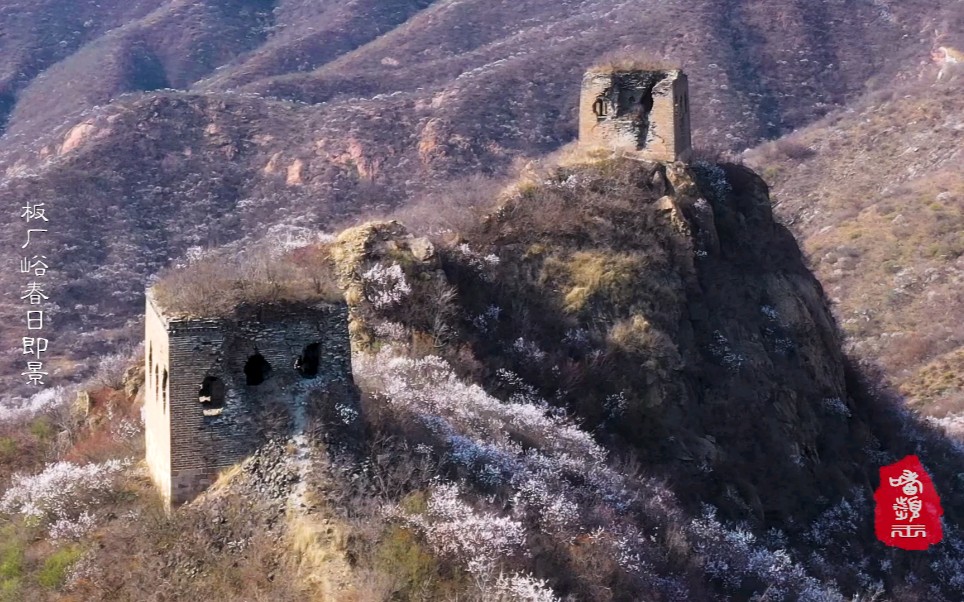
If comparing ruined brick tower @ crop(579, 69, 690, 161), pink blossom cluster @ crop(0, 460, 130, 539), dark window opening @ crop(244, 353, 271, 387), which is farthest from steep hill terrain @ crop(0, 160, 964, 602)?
ruined brick tower @ crop(579, 69, 690, 161)

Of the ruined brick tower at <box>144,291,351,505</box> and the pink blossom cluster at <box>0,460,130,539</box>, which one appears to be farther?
the pink blossom cluster at <box>0,460,130,539</box>

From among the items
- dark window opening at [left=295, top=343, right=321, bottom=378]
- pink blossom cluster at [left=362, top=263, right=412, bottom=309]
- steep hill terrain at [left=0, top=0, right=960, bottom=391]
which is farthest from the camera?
steep hill terrain at [left=0, top=0, right=960, bottom=391]

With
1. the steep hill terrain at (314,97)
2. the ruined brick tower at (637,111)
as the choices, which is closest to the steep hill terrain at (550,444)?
the ruined brick tower at (637,111)

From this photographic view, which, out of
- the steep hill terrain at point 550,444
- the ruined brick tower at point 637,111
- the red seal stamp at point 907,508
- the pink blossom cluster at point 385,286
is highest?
the ruined brick tower at point 637,111

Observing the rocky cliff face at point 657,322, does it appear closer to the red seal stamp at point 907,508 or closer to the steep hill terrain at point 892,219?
the red seal stamp at point 907,508

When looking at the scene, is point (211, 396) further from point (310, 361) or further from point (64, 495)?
point (64, 495)

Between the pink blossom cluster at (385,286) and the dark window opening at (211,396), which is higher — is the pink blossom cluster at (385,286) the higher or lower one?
the higher one

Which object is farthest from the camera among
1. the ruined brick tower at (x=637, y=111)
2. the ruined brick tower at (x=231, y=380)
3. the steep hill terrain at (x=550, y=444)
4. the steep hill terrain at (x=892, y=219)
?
A: the steep hill terrain at (x=892, y=219)

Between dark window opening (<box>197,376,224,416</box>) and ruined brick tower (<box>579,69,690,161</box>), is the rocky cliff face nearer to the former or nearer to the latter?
ruined brick tower (<box>579,69,690,161</box>)
